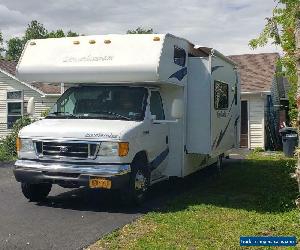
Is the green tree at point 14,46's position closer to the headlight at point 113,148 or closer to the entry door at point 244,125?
the entry door at point 244,125

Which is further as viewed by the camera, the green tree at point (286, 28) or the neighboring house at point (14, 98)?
the neighboring house at point (14, 98)

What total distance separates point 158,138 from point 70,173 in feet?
6.60

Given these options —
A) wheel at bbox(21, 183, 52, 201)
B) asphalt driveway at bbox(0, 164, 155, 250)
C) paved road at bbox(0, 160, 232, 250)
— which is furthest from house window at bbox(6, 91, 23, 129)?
wheel at bbox(21, 183, 52, 201)

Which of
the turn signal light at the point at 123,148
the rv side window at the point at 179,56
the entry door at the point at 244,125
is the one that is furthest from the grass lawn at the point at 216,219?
the entry door at the point at 244,125

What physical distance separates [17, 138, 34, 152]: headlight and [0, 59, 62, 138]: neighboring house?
1531cm

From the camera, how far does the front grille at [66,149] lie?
25.4 ft

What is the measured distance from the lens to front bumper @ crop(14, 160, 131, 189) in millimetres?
7633

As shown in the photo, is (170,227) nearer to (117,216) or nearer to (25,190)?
(117,216)

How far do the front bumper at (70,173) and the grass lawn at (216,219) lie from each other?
79 centimetres

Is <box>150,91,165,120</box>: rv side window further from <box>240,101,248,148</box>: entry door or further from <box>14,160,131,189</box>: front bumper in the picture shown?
<box>240,101,248,148</box>: entry door

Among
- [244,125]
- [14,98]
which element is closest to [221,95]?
[244,125]

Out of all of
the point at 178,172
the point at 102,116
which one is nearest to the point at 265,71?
the point at 178,172

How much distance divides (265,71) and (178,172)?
14.6m

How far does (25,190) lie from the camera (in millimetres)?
8695
